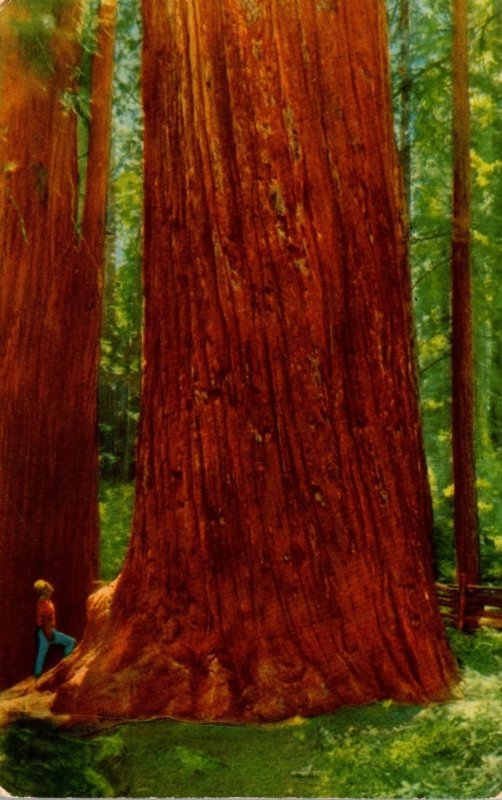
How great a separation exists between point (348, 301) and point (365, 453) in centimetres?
61

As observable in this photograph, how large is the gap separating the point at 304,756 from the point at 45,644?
113cm

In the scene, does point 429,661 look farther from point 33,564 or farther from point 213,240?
point 213,240

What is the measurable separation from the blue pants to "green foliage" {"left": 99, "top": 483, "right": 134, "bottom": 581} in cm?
28

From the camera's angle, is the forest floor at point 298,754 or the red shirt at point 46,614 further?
the red shirt at point 46,614

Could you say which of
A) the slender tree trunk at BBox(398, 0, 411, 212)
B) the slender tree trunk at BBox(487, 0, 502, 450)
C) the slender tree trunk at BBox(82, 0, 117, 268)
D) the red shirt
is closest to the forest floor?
the red shirt

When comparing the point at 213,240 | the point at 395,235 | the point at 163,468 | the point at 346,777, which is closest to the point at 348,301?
the point at 395,235

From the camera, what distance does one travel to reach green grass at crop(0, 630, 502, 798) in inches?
126

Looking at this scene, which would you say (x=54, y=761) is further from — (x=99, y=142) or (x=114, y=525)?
(x=99, y=142)

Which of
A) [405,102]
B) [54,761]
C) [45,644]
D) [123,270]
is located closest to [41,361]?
[123,270]

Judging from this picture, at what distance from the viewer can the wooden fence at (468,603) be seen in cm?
331

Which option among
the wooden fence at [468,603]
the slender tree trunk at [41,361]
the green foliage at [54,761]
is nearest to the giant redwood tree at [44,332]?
the slender tree trunk at [41,361]

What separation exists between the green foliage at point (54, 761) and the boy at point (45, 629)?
0.24 metres

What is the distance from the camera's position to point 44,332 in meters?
3.47

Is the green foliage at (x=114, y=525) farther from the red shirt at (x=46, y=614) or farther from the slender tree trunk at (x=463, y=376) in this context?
the slender tree trunk at (x=463, y=376)
